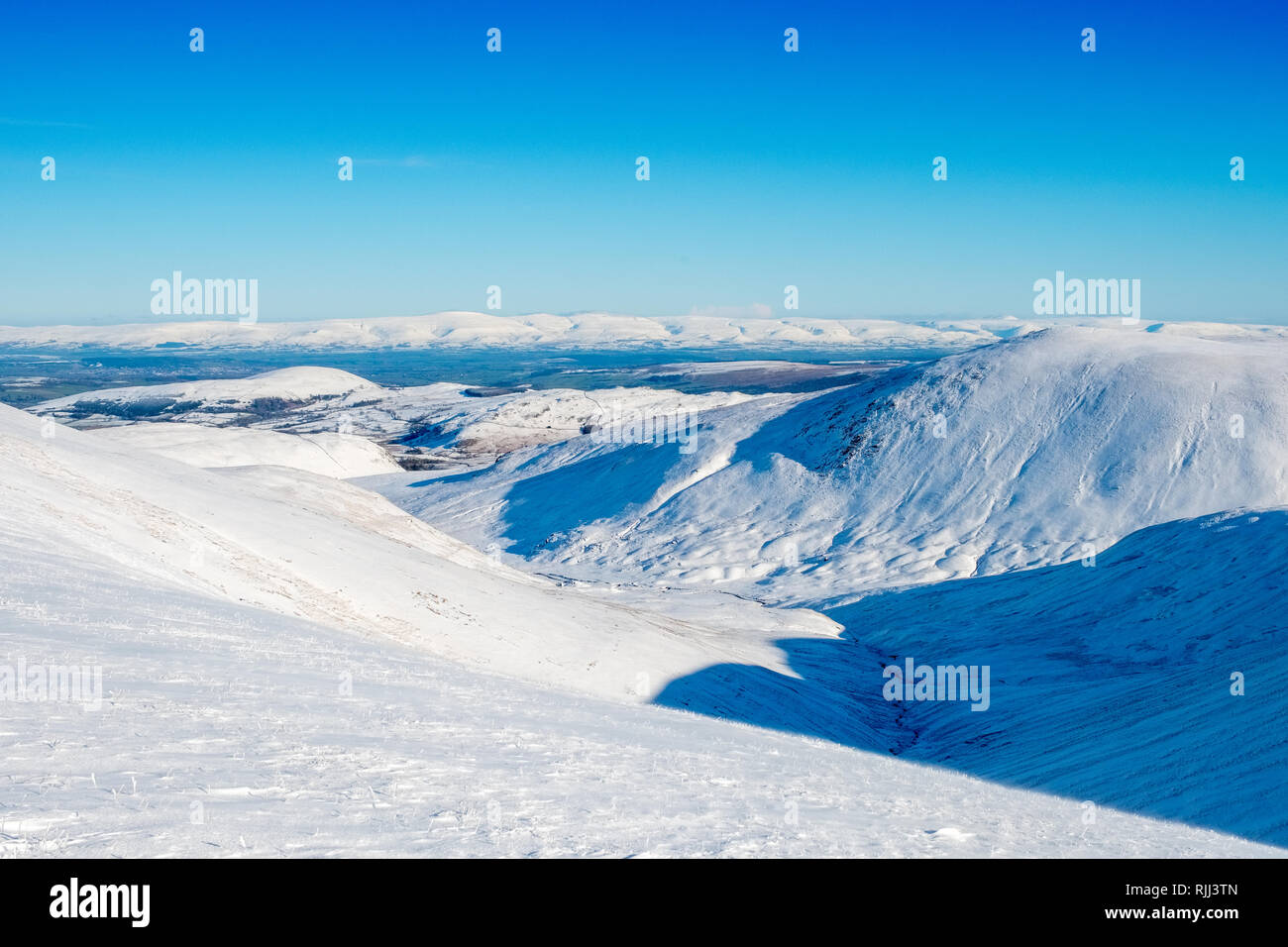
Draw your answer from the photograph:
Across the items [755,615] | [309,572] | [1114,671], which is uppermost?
[309,572]

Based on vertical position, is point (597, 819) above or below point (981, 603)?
above

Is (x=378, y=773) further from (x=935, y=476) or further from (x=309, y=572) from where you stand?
(x=935, y=476)

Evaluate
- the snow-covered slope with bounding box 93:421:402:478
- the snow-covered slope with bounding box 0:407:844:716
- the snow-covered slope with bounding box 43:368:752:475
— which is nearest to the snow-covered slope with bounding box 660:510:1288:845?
the snow-covered slope with bounding box 0:407:844:716

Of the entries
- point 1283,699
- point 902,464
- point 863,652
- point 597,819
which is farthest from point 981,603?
point 597,819

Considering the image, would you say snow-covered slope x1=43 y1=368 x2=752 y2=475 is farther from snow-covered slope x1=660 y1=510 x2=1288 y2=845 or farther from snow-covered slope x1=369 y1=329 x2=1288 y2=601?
snow-covered slope x1=660 y1=510 x2=1288 y2=845

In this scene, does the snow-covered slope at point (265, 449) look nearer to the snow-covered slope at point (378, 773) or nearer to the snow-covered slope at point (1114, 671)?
the snow-covered slope at point (1114, 671)

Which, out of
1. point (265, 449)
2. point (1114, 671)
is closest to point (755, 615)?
point (1114, 671)
